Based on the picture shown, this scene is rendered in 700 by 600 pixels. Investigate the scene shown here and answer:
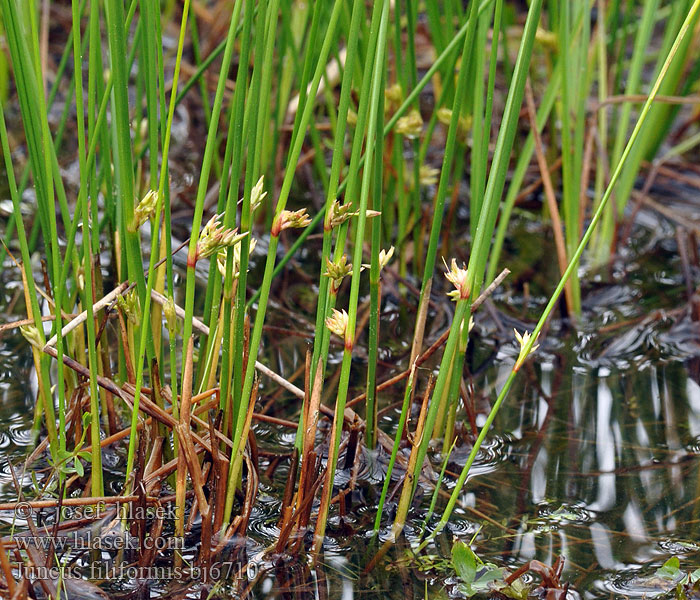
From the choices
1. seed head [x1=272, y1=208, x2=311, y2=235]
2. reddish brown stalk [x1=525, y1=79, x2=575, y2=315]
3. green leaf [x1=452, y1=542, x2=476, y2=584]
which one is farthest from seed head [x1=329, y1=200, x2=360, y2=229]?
reddish brown stalk [x1=525, y1=79, x2=575, y2=315]

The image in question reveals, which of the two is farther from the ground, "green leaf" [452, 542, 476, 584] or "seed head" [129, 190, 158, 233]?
"seed head" [129, 190, 158, 233]

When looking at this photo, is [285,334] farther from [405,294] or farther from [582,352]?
[582,352]

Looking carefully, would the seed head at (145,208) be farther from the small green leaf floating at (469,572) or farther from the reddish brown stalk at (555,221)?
the reddish brown stalk at (555,221)

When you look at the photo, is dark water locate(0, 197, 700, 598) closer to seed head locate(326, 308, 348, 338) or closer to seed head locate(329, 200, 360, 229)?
seed head locate(326, 308, 348, 338)

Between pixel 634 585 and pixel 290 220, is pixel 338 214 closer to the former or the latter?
pixel 290 220

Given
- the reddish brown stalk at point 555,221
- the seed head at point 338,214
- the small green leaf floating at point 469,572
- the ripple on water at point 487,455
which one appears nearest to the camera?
the seed head at point 338,214

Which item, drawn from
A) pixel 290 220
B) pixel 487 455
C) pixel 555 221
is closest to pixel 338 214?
pixel 290 220

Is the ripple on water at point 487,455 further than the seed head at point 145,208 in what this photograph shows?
Yes

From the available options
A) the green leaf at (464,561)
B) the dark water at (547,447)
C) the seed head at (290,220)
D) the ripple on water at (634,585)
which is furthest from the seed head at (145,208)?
the ripple on water at (634,585)
